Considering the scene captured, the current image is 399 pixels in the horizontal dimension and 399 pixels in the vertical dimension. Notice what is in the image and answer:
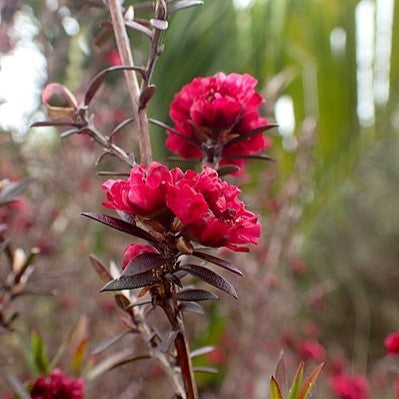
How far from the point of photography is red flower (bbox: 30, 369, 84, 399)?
2.54 ft

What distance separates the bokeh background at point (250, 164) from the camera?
2.06 meters

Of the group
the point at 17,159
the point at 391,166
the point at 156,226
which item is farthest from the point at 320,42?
the point at 391,166

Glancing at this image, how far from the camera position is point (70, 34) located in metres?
2.12

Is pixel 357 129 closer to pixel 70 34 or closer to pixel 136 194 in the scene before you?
pixel 70 34

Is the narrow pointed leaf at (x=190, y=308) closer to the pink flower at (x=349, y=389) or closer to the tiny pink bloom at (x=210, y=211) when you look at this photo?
the tiny pink bloom at (x=210, y=211)

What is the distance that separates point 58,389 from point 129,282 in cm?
31

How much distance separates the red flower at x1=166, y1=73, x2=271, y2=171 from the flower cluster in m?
0.17

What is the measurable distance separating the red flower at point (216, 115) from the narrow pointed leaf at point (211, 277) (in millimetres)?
189

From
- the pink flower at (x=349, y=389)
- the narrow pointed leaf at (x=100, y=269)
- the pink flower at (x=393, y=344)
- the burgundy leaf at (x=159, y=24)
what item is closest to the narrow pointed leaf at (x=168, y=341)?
the narrow pointed leaf at (x=100, y=269)

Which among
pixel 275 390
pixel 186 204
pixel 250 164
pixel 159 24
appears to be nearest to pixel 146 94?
pixel 159 24

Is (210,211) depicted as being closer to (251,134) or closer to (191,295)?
(191,295)

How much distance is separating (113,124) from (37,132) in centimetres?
68

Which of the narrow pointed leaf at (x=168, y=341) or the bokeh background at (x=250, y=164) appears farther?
the bokeh background at (x=250, y=164)

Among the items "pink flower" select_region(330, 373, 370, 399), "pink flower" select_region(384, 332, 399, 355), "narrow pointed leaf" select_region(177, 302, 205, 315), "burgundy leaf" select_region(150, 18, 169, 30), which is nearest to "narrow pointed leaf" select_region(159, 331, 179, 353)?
"narrow pointed leaf" select_region(177, 302, 205, 315)
